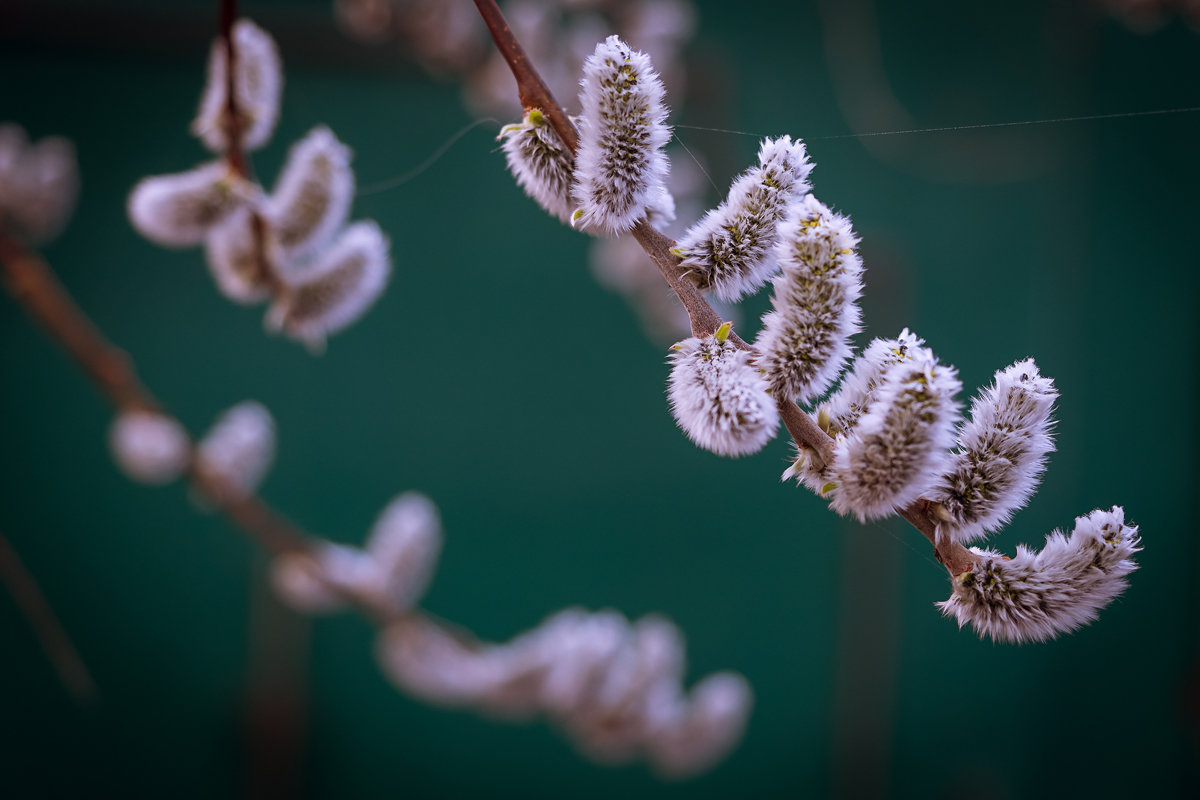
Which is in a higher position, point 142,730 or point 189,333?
point 189,333

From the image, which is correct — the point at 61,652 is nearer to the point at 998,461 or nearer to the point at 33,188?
the point at 33,188

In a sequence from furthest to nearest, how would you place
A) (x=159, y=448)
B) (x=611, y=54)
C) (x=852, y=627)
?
(x=852, y=627) → (x=159, y=448) → (x=611, y=54)

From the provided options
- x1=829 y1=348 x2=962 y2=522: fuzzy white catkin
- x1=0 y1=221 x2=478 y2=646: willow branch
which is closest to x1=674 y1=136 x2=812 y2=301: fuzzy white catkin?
x1=829 y1=348 x2=962 y2=522: fuzzy white catkin

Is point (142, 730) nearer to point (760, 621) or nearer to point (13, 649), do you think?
point (13, 649)

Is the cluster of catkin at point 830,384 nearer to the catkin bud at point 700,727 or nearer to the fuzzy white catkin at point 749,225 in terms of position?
the fuzzy white catkin at point 749,225

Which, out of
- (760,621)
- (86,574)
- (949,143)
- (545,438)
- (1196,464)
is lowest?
(86,574)

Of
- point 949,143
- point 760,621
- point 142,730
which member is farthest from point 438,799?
point 949,143

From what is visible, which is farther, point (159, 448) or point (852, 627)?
point (852, 627)

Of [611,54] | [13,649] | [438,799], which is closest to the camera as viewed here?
[611,54]

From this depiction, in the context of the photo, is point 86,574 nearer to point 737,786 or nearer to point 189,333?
point 189,333
